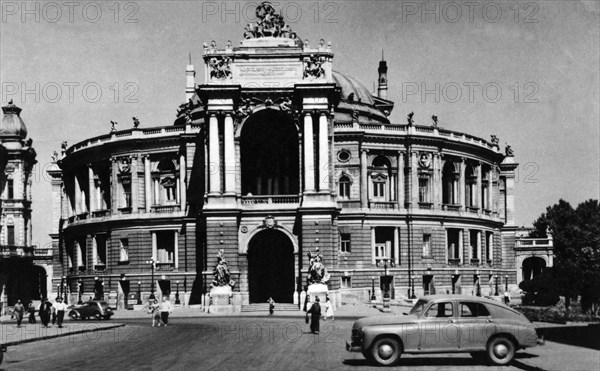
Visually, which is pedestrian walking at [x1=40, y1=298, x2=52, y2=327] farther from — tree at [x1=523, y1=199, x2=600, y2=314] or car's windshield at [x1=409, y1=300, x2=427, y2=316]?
tree at [x1=523, y1=199, x2=600, y2=314]

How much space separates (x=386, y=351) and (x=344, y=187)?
51331 millimetres

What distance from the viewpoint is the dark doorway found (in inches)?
2514

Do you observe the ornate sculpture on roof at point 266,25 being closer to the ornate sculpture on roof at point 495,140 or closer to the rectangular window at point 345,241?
the rectangular window at point 345,241

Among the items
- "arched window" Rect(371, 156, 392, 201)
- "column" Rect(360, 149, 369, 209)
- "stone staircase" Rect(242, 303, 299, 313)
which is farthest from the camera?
"arched window" Rect(371, 156, 392, 201)

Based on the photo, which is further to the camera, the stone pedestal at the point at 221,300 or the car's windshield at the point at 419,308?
the stone pedestal at the point at 221,300

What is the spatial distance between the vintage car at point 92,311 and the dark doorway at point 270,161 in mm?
15155

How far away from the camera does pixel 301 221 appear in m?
59.6

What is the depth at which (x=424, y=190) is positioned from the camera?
75.3 metres

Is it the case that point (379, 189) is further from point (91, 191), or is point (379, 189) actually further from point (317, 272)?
point (91, 191)

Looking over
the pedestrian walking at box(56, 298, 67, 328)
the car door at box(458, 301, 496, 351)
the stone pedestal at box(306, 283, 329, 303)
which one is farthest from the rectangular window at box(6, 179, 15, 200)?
the car door at box(458, 301, 496, 351)

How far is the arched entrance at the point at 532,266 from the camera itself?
95.5m

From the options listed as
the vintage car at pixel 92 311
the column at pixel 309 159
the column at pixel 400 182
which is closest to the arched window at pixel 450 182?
the column at pixel 400 182

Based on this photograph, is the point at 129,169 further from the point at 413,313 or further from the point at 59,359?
the point at 413,313

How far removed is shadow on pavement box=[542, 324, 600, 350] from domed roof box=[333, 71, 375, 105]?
5692cm
